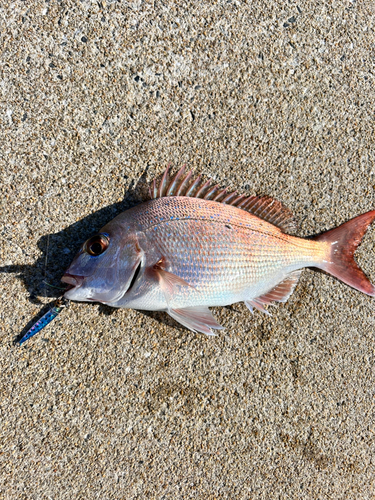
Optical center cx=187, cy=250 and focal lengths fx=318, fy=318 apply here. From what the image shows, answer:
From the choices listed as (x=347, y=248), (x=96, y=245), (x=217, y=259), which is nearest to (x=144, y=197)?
(x=96, y=245)

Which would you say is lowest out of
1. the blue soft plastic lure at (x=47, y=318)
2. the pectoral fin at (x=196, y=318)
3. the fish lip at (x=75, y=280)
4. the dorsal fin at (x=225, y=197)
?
the blue soft plastic lure at (x=47, y=318)

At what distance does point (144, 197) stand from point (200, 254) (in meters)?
0.48

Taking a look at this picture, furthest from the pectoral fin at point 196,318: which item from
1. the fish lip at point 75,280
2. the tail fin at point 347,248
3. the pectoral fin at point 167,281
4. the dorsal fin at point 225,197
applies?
the tail fin at point 347,248

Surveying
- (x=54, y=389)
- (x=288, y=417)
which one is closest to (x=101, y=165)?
(x=54, y=389)

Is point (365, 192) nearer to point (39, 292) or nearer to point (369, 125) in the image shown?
point (369, 125)

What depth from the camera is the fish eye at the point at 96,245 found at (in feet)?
4.94

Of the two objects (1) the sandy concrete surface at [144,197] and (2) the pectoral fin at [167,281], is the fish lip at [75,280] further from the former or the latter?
(2) the pectoral fin at [167,281]

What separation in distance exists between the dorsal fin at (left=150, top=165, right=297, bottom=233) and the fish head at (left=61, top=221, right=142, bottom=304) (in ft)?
1.13

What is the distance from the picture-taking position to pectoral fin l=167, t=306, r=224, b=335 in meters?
1.65

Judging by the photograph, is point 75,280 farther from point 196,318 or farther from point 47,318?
Result: point 196,318

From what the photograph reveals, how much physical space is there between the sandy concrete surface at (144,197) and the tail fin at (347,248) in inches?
4.2

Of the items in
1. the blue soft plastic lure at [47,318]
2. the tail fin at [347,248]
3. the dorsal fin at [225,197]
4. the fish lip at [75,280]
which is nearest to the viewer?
the fish lip at [75,280]

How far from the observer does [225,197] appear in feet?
5.92

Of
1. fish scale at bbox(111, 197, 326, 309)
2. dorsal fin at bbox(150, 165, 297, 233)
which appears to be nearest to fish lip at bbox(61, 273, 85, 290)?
fish scale at bbox(111, 197, 326, 309)
